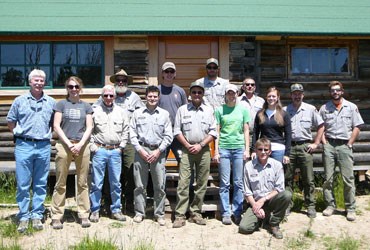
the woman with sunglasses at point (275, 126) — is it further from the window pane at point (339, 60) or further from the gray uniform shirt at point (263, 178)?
the window pane at point (339, 60)

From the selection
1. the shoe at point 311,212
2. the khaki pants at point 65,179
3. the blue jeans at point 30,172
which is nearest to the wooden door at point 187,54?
the khaki pants at point 65,179

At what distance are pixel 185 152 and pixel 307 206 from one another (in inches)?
83.1

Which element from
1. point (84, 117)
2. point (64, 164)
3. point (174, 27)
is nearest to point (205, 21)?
point (174, 27)

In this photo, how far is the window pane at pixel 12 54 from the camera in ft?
26.2

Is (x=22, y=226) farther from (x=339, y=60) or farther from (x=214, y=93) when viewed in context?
(x=339, y=60)

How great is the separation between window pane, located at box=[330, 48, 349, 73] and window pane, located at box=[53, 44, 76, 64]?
5239 mm

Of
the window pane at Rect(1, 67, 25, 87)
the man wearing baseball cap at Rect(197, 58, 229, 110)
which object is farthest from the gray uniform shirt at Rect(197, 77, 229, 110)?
the window pane at Rect(1, 67, 25, 87)

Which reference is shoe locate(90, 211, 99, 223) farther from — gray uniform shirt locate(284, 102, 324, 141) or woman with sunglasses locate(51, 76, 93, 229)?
gray uniform shirt locate(284, 102, 324, 141)

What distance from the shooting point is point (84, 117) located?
17.8 ft

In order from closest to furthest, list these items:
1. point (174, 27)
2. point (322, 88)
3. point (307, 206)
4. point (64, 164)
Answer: point (64, 164), point (307, 206), point (174, 27), point (322, 88)

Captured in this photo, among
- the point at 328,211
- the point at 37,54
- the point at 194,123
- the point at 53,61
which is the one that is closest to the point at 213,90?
the point at 194,123

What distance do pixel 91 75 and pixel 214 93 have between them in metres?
2.94

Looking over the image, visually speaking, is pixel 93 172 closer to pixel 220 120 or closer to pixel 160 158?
pixel 160 158

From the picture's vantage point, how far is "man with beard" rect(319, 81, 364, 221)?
609cm
